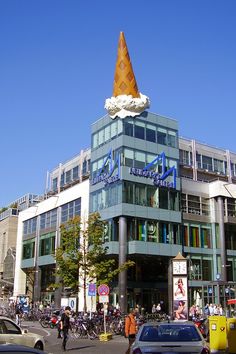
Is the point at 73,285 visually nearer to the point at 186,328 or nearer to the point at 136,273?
the point at 136,273

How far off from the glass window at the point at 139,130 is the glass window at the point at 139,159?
68.8 inches

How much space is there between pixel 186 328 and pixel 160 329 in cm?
→ 52

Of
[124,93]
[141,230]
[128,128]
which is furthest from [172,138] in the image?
[141,230]

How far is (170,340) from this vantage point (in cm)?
904

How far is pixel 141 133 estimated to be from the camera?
4756 cm

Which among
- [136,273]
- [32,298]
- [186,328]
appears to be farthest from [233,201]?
[186,328]

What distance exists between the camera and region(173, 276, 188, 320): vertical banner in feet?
82.9

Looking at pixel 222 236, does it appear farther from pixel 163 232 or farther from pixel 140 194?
pixel 140 194

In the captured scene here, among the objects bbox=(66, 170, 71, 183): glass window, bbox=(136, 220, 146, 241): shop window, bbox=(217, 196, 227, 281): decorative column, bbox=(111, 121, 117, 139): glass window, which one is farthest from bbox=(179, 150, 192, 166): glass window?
bbox=(136, 220, 146, 241): shop window

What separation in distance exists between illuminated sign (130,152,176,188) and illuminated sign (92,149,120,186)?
150 cm

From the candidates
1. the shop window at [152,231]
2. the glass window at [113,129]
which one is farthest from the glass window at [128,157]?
the shop window at [152,231]

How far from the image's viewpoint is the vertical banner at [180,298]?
82.9ft

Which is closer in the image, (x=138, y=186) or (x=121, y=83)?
(x=138, y=186)

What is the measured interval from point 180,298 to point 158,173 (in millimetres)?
23142
